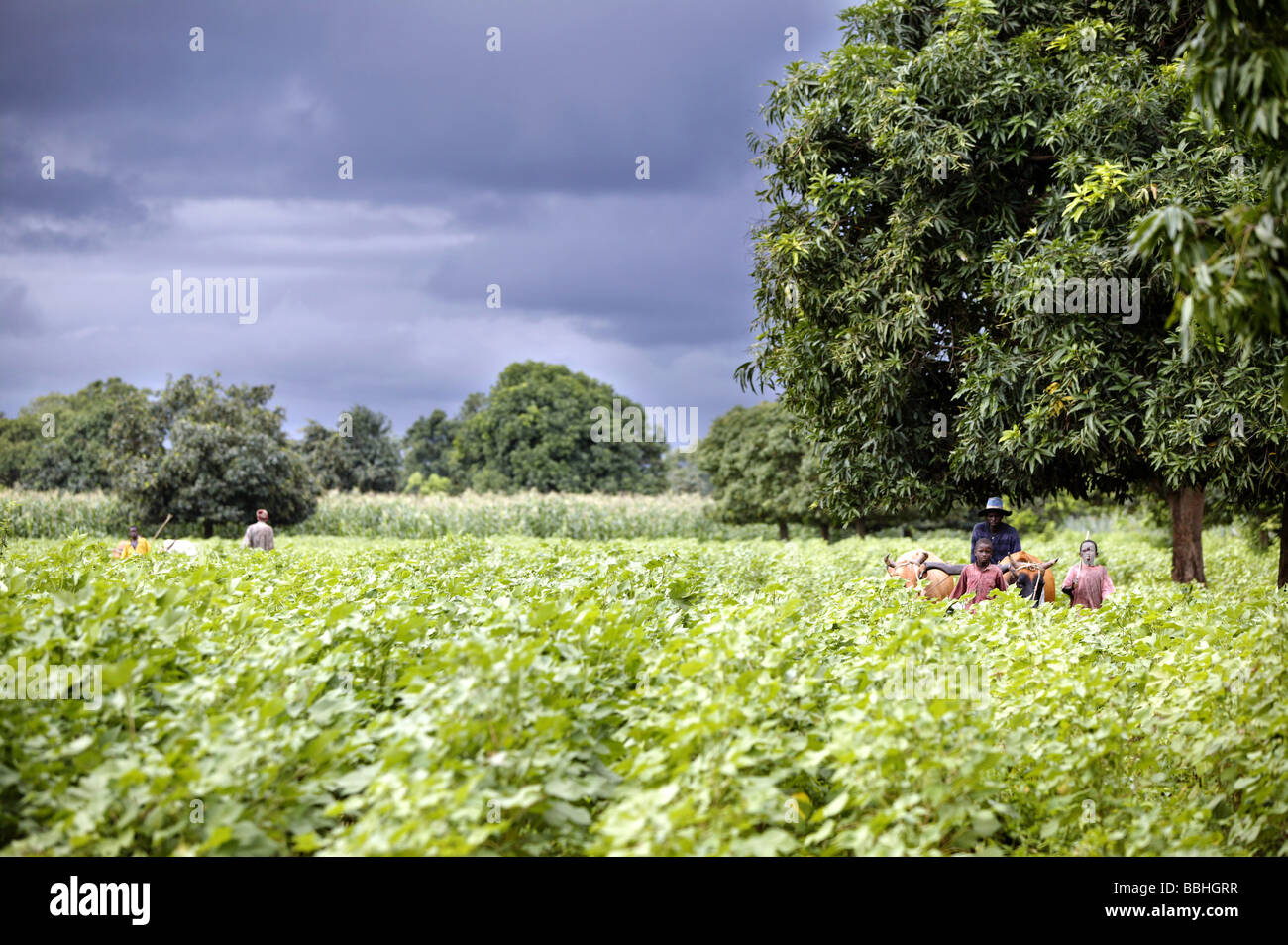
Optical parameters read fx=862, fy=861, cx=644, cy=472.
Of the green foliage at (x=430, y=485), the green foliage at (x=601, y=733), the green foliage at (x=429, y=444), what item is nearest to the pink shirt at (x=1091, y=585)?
the green foliage at (x=601, y=733)

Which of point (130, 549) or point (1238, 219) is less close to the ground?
point (1238, 219)

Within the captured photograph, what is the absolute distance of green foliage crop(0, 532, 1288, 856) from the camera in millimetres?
2885

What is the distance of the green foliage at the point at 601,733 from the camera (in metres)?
2.88

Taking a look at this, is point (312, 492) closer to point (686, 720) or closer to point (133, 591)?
point (133, 591)

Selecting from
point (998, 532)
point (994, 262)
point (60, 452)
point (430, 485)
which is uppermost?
point (60, 452)

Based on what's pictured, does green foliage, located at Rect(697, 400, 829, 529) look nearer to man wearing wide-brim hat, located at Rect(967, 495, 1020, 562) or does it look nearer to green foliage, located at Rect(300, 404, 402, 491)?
man wearing wide-brim hat, located at Rect(967, 495, 1020, 562)

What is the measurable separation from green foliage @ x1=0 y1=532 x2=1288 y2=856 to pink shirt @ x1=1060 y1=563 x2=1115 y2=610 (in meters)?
3.23

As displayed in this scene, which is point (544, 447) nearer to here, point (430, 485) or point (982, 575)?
point (430, 485)

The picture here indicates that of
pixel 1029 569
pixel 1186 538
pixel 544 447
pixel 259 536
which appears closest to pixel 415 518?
pixel 259 536

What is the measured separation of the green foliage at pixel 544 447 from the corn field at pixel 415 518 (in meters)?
27.1

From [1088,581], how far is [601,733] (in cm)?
678

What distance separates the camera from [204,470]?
94.7 feet

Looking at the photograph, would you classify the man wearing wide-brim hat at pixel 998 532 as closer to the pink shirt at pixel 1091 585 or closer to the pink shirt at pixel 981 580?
the pink shirt at pixel 981 580
